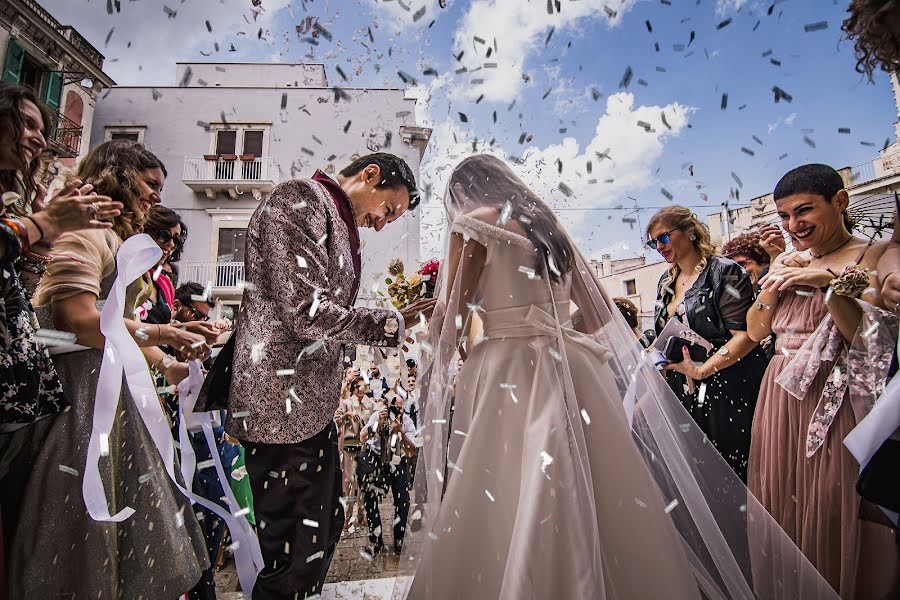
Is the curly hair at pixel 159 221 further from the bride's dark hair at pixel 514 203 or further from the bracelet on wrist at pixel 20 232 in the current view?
the bride's dark hair at pixel 514 203

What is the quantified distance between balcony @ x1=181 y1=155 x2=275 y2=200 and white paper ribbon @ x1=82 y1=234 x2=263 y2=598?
43.7ft

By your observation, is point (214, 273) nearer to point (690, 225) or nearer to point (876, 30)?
point (690, 225)

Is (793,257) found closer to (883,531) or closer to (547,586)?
(883,531)

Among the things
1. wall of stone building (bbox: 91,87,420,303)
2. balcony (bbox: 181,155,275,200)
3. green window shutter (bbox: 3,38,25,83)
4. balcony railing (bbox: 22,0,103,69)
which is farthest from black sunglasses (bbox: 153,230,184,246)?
balcony railing (bbox: 22,0,103,69)

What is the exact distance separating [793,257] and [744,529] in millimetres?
1375

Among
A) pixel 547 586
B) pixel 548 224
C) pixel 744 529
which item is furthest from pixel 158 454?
pixel 744 529

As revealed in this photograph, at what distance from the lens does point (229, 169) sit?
46.4ft

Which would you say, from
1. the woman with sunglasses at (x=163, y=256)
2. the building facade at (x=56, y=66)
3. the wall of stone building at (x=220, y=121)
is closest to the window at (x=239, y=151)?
the wall of stone building at (x=220, y=121)

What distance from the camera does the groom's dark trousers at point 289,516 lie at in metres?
1.59

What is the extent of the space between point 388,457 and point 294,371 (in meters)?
3.42

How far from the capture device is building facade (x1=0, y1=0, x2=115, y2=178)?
9.88 meters

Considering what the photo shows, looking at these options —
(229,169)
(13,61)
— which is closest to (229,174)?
(229,169)

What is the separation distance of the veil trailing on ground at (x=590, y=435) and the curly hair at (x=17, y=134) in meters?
1.54

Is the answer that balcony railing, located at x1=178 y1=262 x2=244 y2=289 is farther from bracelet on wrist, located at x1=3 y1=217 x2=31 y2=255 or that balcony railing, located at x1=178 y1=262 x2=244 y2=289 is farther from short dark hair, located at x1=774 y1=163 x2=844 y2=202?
short dark hair, located at x1=774 y1=163 x2=844 y2=202
